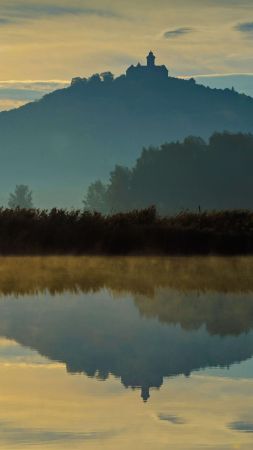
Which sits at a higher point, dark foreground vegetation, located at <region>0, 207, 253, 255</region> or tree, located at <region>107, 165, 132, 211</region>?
dark foreground vegetation, located at <region>0, 207, 253, 255</region>

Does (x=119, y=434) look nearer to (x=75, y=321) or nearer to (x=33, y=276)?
(x=75, y=321)

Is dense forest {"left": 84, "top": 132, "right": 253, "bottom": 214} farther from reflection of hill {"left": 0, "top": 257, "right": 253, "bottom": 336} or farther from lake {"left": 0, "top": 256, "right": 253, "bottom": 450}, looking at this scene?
lake {"left": 0, "top": 256, "right": 253, "bottom": 450}

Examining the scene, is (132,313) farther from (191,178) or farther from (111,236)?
(191,178)

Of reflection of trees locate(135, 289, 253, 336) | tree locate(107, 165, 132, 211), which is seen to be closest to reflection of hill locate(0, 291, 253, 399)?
reflection of trees locate(135, 289, 253, 336)

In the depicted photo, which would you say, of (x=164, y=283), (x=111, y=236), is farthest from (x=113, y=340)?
(x=111, y=236)

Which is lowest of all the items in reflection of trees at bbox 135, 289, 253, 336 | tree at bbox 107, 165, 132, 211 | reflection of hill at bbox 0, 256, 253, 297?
tree at bbox 107, 165, 132, 211

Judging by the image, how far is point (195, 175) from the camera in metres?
180

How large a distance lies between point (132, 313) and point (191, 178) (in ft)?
519

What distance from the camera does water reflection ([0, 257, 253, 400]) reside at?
17.1 metres

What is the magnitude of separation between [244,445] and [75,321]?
11.5m

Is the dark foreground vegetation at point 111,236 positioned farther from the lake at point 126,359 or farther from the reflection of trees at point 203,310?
the reflection of trees at point 203,310

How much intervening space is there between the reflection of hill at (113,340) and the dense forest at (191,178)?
146941mm

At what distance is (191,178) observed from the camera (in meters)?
182

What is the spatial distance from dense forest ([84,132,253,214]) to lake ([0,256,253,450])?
468ft
